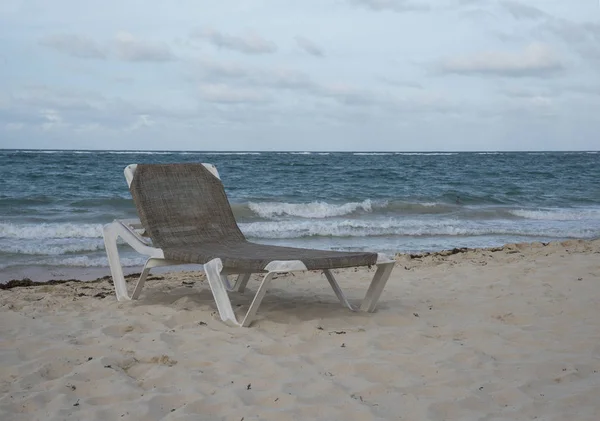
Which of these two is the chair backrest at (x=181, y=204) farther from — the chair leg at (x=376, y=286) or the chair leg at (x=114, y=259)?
the chair leg at (x=376, y=286)

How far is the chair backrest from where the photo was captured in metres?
5.10

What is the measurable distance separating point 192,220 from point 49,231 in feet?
21.9

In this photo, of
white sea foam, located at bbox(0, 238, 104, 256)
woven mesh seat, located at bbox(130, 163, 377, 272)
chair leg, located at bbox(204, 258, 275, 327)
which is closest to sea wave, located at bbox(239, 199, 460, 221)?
white sea foam, located at bbox(0, 238, 104, 256)

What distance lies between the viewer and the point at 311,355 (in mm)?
3666

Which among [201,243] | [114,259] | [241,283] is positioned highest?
[201,243]

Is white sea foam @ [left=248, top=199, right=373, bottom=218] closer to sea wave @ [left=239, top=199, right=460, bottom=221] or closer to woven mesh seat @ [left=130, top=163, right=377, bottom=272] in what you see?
sea wave @ [left=239, top=199, right=460, bottom=221]

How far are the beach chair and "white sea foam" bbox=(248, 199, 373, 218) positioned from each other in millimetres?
8897

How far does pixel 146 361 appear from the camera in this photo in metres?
3.51

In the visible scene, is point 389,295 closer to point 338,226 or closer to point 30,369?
point 30,369

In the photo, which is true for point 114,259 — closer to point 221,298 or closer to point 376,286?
point 221,298

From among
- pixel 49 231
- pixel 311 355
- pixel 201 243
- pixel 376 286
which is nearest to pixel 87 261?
pixel 49 231

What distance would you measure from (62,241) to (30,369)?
23.6 feet

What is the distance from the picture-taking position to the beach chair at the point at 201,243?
4.34 meters

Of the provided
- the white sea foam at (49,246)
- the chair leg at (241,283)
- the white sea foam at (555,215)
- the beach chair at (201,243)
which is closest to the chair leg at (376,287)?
the beach chair at (201,243)
